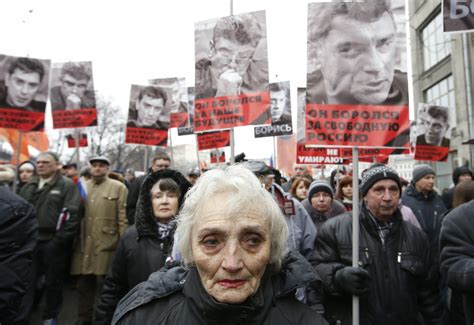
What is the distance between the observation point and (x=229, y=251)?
176 cm

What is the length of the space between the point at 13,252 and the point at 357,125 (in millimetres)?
2608

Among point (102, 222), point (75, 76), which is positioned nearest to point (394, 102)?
point (102, 222)

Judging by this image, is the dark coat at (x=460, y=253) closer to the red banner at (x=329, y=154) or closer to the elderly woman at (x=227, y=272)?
the elderly woman at (x=227, y=272)

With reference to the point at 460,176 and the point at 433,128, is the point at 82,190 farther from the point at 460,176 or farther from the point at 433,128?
the point at 433,128

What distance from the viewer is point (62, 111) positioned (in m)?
9.38

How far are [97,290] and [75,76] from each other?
4.37m

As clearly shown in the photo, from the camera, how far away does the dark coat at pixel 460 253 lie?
2869mm

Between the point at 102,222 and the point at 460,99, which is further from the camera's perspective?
the point at 460,99

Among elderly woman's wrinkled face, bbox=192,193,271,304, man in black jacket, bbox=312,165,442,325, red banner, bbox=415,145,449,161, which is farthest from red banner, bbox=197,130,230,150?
elderly woman's wrinkled face, bbox=192,193,271,304

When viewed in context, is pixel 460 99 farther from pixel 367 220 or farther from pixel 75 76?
pixel 367 220

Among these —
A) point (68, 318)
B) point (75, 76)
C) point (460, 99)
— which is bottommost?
point (68, 318)

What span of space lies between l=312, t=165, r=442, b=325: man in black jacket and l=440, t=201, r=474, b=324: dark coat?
394mm

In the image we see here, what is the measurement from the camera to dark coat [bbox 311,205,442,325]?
338 cm

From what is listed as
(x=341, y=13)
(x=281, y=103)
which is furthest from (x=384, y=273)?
(x=281, y=103)
